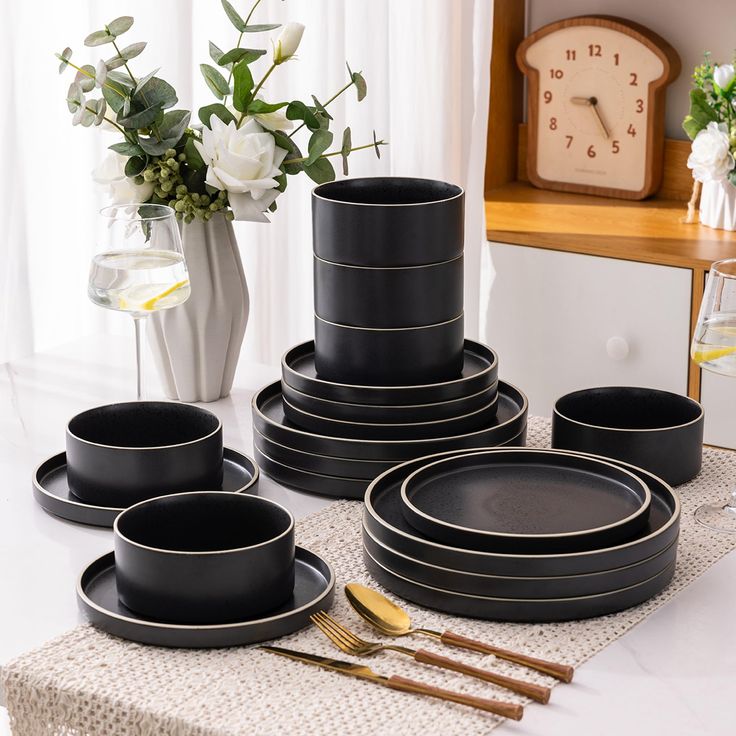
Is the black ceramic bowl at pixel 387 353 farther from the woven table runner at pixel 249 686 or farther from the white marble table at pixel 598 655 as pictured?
the woven table runner at pixel 249 686

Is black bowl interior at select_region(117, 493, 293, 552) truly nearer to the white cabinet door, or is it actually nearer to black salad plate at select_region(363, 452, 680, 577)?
black salad plate at select_region(363, 452, 680, 577)

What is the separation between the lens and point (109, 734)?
3.09 feet

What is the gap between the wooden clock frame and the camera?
295cm

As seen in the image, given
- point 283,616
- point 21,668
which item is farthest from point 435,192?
point 21,668

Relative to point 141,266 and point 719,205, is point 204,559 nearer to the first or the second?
point 141,266

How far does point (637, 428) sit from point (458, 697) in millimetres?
570

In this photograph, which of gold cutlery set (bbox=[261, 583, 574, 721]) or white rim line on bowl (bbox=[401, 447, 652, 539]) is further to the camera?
white rim line on bowl (bbox=[401, 447, 652, 539])

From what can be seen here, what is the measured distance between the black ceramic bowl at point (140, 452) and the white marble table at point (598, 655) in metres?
0.05

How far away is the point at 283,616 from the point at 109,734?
0.17 meters

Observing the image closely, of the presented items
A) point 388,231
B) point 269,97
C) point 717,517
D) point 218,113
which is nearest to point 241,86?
point 218,113

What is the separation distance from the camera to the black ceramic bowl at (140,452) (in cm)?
123

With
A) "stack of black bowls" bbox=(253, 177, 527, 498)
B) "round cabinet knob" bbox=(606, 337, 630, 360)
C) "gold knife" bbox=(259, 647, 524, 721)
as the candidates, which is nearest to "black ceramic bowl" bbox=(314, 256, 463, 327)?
"stack of black bowls" bbox=(253, 177, 527, 498)

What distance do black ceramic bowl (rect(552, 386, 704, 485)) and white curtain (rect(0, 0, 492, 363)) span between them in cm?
143

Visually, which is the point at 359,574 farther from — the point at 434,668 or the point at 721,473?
the point at 721,473
